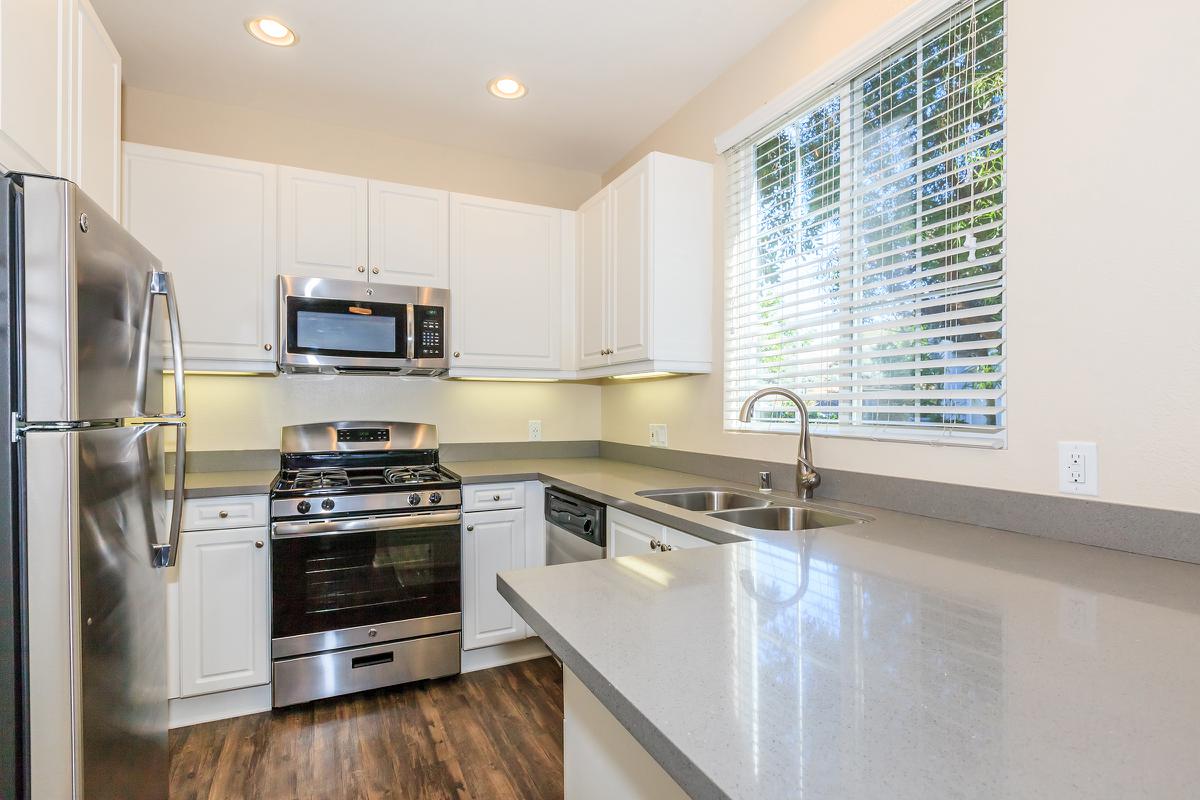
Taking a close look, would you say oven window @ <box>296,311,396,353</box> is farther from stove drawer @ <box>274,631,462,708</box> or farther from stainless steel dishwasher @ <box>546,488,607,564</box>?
stove drawer @ <box>274,631,462,708</box>

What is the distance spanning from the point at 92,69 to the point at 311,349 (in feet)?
3.70

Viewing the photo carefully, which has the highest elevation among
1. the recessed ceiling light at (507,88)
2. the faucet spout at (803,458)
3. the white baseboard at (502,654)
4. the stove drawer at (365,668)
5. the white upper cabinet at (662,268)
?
the recessed ceiling light at (507,88)

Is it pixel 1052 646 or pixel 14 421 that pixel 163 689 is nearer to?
pixel 14 421

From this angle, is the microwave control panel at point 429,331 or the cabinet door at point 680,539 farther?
the microwave control panel at point 429,331

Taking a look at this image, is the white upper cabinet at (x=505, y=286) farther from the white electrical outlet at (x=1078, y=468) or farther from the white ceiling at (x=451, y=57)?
the white electrical outlet at (x=1078, y=468)

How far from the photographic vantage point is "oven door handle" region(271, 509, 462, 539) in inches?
87.3

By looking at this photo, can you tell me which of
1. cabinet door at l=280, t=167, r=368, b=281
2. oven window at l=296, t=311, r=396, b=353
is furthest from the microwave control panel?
cabinet door at l=280, t=167, r=368, b=281

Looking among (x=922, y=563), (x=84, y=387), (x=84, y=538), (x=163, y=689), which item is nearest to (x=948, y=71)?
(x=922, y=563)

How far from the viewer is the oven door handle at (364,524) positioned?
2217 millimetres

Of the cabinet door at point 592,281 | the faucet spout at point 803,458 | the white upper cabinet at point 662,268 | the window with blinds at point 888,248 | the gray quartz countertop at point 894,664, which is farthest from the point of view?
the cabinet door at point 592,281

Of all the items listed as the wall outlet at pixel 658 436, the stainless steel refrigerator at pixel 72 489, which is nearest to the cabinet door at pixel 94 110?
the stainless steel refrigerator at pixel 72 489

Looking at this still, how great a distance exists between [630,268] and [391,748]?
205cm

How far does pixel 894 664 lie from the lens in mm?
720

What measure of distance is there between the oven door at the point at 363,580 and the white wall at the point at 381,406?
737 mm
